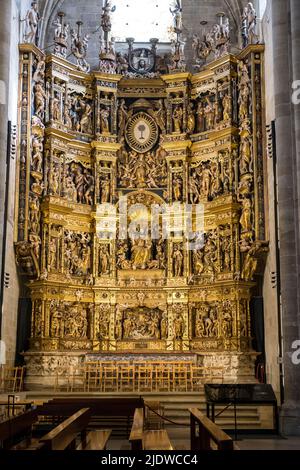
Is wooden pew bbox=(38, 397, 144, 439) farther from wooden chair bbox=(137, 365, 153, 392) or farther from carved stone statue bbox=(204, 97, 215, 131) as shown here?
carved stone statue bbox=(204, 97, 215, 131)

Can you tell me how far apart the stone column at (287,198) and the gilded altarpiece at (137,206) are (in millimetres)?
4000

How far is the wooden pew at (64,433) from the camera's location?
6.80 m

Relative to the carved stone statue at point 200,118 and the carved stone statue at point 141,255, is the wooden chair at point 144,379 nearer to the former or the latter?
the carved stone statue at point 141,255

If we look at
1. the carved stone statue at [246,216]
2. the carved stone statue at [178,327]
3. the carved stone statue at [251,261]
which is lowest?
the carved stone statue at [178,327]

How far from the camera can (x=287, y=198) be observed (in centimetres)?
1867

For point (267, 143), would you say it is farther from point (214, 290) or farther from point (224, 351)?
point (224, 351)

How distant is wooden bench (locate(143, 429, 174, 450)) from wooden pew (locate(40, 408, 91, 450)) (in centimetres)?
89

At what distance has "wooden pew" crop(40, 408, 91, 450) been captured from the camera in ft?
22.3

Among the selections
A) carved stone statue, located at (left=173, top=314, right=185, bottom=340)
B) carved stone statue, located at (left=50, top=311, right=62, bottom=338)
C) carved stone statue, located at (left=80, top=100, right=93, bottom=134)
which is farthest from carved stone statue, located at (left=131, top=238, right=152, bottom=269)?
carved stone statue, located at (left=80, top=100, right=93, bottom=134)

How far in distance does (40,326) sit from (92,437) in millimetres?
13565

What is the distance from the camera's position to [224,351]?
23.0m

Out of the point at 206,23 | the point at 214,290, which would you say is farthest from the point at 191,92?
the point at 214,290

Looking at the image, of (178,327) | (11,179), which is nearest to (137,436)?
(11,179)

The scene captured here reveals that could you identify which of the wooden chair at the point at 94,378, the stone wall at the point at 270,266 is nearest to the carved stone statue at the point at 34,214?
the wooden chair at the point at 94,378
